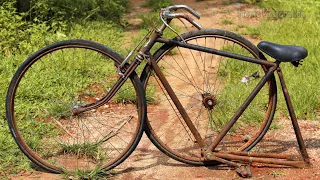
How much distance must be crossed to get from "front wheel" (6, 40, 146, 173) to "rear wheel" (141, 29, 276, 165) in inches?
10.8

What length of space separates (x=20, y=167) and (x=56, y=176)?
34 cm

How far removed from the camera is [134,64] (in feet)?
12.6

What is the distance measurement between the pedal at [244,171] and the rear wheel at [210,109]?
22 cm

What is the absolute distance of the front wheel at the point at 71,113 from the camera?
391 cm

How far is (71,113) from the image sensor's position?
158 inches

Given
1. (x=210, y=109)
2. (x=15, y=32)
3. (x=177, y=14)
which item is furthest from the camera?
(x=15, y=32)

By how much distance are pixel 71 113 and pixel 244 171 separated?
1427mm

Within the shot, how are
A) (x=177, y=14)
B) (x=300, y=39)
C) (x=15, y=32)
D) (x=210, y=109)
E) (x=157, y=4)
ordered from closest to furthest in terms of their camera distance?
1. (x=177, y=14)
2. (x=210, y=109)
3. (x=15, y=32)
4. (x=300, y=39)
5. (x=157, y=4)

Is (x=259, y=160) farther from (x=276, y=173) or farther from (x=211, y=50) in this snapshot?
(x=211, y=50)

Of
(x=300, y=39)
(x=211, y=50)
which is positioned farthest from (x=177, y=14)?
(x=300, y=39)

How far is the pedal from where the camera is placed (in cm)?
399

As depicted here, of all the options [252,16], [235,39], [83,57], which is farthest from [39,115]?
[252,16]

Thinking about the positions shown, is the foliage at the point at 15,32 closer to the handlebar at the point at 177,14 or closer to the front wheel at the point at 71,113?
the front wheel at the point at 71,113

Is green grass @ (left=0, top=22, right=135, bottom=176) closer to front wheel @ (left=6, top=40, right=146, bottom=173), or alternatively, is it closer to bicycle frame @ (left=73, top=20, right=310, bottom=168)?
front wheel @ (left=6, top=40, right=146, bottom=173)
